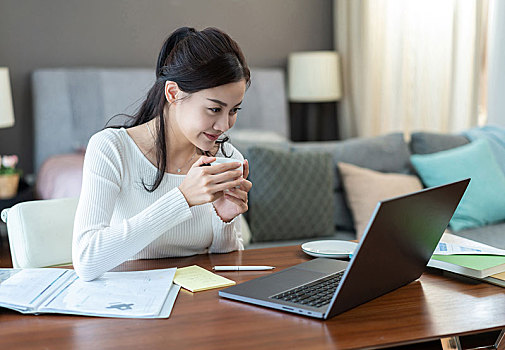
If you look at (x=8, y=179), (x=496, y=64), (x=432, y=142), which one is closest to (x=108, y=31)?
(x=8, y=179)

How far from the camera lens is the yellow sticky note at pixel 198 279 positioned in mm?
1213

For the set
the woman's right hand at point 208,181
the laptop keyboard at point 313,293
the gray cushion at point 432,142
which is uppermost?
the woman's right hand at point 208,181

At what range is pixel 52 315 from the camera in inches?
42.2

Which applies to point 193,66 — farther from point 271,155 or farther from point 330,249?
point 271,155

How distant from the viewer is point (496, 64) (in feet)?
12.9

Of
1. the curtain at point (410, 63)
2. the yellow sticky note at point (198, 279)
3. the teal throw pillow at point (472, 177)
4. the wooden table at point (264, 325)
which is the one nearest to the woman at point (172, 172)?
the yellow sticky note at point (198, 279)

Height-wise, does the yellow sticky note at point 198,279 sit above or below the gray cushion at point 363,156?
above

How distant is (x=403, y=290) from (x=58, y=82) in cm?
295

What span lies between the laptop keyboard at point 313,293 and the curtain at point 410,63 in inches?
125

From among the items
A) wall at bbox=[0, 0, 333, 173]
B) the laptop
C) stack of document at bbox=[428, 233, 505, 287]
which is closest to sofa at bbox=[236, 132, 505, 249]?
wall at bbox=[0, 0, 333, 173]

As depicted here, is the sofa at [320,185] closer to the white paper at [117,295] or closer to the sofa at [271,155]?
the sofa at [271,155]

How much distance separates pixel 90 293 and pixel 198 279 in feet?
0.71

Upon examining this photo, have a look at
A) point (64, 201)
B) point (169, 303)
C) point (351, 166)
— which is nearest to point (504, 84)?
point (351, 166)

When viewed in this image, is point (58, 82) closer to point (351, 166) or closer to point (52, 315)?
point (351, 166)
